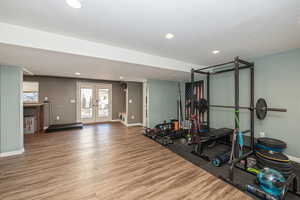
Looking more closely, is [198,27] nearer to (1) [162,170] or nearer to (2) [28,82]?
(1) [162,170]

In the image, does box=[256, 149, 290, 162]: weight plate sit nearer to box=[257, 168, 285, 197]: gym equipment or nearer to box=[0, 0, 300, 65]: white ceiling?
box=[257, 168, 285, 197]: gym equipment

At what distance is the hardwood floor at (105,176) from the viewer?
1.60 metres

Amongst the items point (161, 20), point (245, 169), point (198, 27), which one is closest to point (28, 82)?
point (161, 20)

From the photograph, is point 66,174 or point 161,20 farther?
point 66,174

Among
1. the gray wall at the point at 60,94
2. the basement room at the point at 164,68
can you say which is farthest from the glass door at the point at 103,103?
the basement room at the point at 164,68

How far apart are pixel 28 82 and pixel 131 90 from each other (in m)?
4.52

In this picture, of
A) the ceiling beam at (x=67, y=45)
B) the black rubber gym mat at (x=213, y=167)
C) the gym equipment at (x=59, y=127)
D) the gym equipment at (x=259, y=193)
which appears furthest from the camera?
the gym equipment at (x=59, y=127)

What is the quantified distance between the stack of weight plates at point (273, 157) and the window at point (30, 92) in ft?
26.2

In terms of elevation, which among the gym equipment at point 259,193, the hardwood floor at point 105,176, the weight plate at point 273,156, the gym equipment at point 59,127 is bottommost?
the hardwood floor at point 105,176

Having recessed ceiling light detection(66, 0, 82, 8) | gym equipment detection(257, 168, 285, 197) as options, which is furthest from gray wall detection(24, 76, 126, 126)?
gym equipment detection(257, 168, 285, 197)

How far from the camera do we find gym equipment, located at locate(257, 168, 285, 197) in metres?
Answer: 1.55

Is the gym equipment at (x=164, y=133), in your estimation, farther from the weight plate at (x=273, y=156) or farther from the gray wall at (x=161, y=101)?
the weight plate at (x=273, y=156)

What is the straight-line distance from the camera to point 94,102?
630 centimetres

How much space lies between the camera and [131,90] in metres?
6.01
